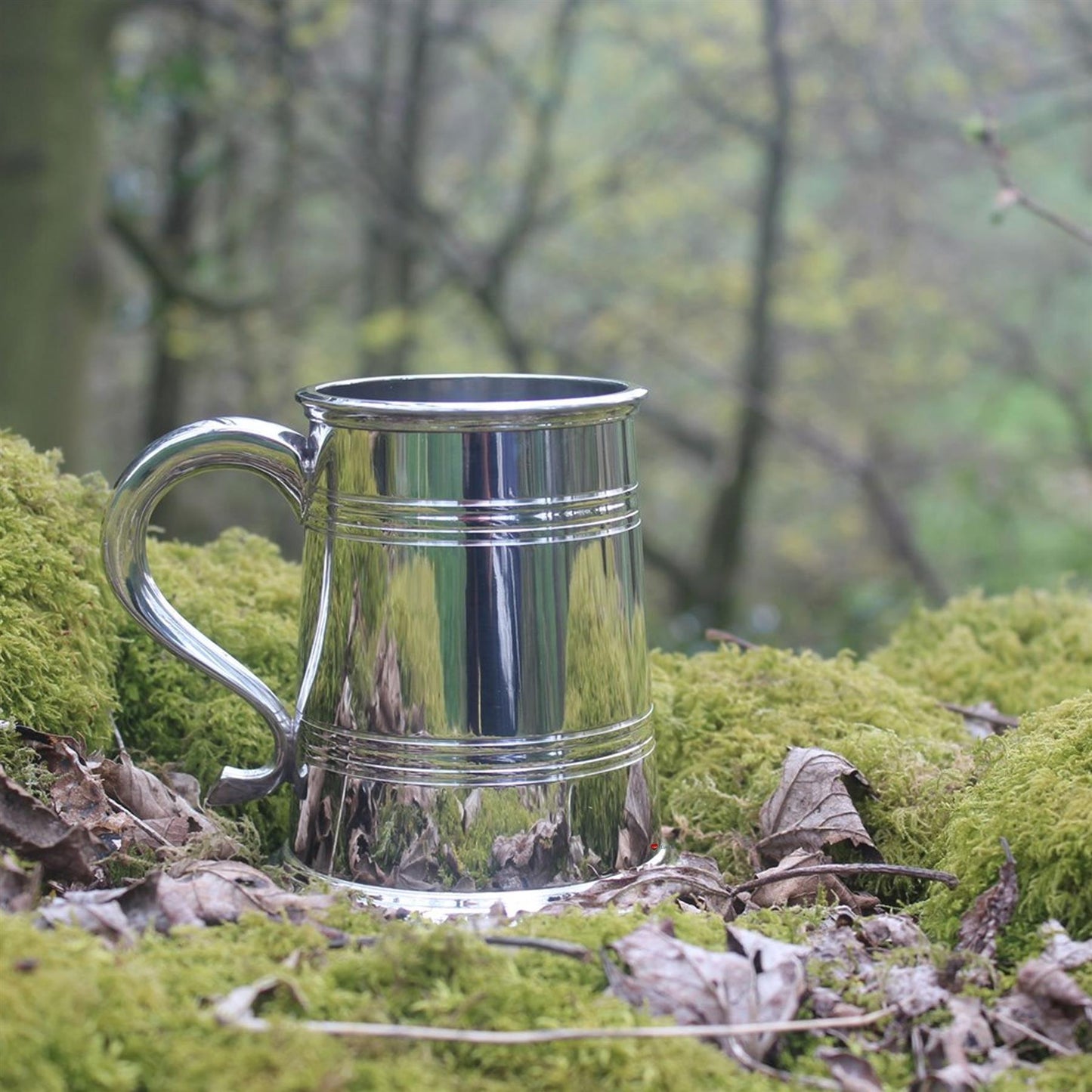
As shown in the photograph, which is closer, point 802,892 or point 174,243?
point 802,892

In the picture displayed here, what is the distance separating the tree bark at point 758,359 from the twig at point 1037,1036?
696 cm

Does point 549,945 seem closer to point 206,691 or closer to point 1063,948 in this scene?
point 1063,948

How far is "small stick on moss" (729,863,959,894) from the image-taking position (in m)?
1.86

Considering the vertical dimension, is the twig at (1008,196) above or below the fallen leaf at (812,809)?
above

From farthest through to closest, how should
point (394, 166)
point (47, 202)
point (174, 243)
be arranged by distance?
point (174, 243)
point (394, 166)
point (47, 202)

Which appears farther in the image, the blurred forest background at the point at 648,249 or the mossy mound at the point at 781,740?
the blurred forest background at the point at 648,249

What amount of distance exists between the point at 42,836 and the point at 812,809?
1.22 meters

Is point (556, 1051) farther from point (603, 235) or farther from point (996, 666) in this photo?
point (603, 235)

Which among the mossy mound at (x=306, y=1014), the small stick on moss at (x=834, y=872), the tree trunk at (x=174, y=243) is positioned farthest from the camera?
the tree trunk at (x=174, y=243)

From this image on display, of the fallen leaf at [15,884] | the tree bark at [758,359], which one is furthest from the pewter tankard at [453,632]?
the tree bark at [758,359]

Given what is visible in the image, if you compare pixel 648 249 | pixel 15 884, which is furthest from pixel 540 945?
pixel 648 249

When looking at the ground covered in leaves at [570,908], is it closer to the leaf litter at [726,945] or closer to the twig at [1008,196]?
the leaf litter at [726,945]

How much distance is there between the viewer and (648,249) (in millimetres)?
11523

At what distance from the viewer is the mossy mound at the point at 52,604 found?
2.05 m
